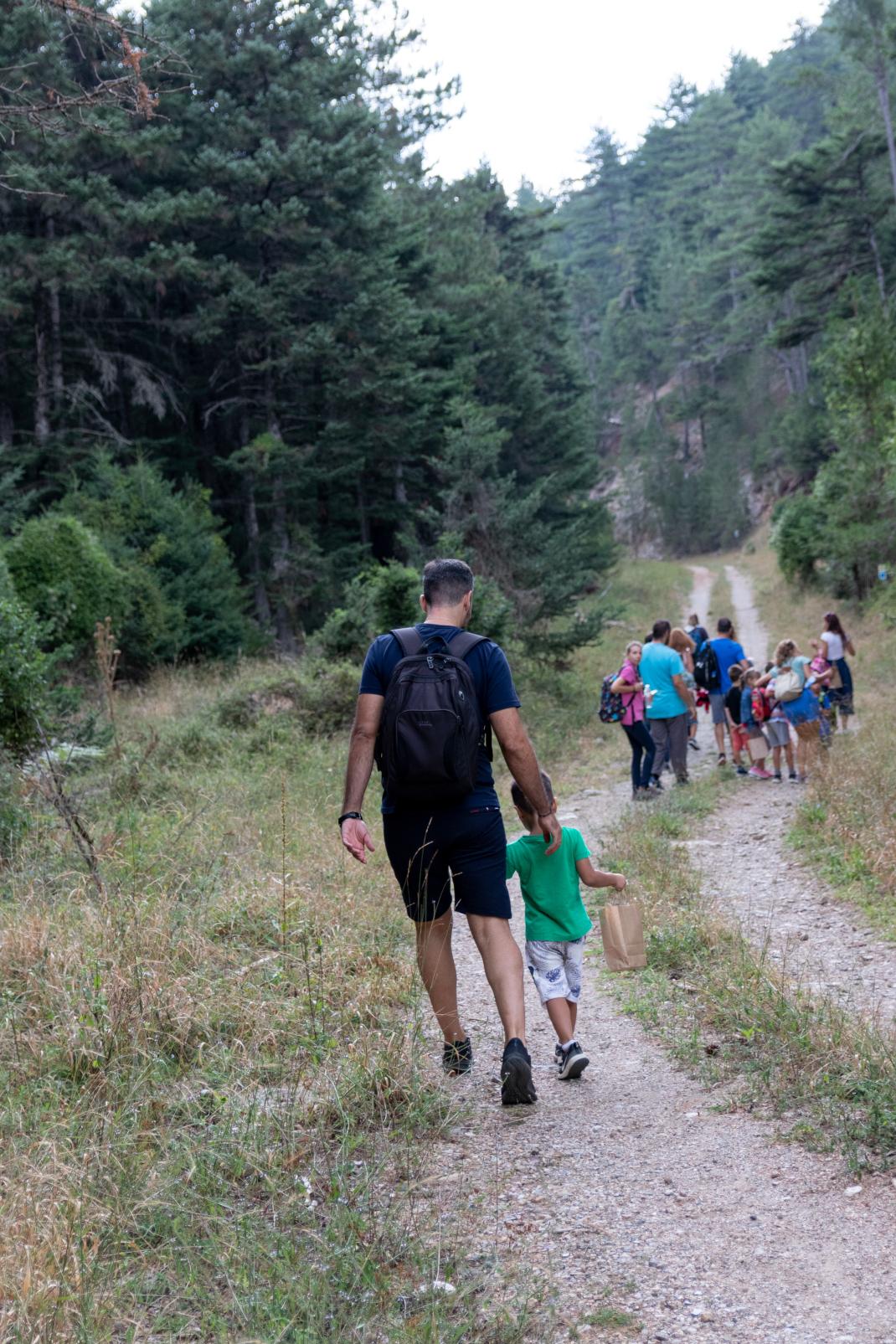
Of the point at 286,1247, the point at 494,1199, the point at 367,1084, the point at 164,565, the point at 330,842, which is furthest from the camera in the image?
the point at 164,565

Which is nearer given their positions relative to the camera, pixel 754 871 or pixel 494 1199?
pixel 494 1199

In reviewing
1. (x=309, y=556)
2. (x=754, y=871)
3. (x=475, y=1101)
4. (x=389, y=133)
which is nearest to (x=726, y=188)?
(x=389, y=133)

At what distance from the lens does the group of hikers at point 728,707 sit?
1236cm

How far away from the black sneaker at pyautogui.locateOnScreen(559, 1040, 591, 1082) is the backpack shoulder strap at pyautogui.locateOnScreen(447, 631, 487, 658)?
5.84 feet

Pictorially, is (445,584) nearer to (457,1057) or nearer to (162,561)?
(457,1057)

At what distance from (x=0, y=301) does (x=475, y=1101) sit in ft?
70.2

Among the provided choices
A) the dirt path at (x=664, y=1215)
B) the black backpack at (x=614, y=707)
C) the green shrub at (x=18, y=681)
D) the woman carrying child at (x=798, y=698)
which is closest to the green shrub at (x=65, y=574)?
the green shrub at (x=18, y=681)

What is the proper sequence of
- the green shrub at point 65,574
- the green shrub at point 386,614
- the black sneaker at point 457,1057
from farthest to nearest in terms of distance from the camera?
1. the green shrub at point 65,574
2. the green shrub at point 386,614
3. the black sneaker at point 457,1057

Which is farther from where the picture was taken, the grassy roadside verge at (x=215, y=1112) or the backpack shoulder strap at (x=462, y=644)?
the backpack shoulder strap at (x=462, y=644)

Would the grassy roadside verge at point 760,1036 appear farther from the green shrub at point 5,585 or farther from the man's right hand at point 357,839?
the green shrub at point 5,585

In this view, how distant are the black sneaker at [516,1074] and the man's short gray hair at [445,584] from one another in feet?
5.66

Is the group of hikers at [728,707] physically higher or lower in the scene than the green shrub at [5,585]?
lower

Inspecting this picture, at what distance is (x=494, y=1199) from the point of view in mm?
3775

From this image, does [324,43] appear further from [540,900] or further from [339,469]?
[540,900]
